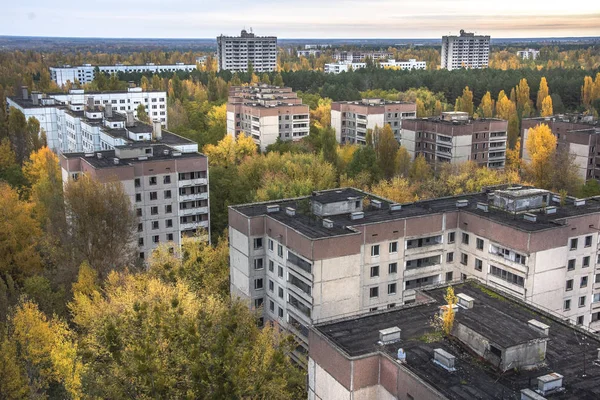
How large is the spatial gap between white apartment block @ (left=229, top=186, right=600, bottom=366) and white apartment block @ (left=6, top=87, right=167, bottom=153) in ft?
140

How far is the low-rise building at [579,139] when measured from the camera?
2493 inches

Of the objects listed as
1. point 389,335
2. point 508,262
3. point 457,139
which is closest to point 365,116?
point 457,139

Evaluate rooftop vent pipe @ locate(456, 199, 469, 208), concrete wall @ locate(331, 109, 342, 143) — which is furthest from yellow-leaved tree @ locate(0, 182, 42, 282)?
concrete wall @ locate(331, 109, 342, 143)

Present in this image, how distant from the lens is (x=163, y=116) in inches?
4171

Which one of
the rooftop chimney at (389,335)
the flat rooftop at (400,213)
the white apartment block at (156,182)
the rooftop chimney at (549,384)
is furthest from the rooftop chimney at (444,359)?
the white apartment block at (156,182)

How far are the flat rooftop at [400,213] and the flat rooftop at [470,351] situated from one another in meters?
8.18

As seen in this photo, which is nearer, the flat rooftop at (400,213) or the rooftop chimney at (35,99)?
the flat rooftop at (400,213)

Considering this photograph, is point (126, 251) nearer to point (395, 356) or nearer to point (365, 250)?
point (365, 250)

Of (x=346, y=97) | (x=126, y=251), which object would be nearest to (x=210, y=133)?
(x=346, y=97)

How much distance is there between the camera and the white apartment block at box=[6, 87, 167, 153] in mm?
81438

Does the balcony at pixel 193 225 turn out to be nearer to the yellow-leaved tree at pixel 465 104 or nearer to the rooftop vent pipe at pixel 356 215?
the rooftop vent pipe at pixel 356 215

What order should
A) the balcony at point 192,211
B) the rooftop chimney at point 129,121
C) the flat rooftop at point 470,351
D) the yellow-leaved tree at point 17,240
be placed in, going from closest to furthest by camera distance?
the flat rooftop at point 470,351, the yellow-leaved tree at point 17,240, the balcony at point 192,211, the rooftop chimney at point 129,121

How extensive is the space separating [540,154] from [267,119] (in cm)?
3382

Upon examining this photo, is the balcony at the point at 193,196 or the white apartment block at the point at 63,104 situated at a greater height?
the white apartment block at the point at 63,104
